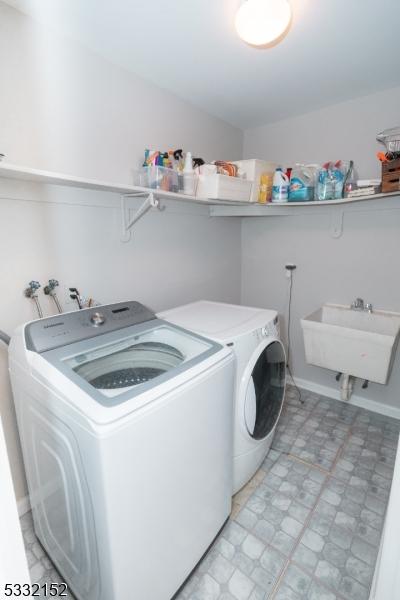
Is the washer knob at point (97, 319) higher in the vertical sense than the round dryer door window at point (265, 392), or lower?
higher

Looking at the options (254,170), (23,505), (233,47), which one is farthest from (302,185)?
(23,505)

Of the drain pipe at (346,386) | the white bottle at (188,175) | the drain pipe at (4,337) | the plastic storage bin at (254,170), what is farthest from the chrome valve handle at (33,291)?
the drain pipe at (346,386)

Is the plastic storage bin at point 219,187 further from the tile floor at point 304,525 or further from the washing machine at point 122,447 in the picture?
the tile floor at point 304,525

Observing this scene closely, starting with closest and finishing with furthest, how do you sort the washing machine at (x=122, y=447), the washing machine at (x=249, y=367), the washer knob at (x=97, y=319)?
the washing machine at (x=122, y=447) → the washer knob at (x=97, y=319) → the washing machine at (x=249, y=367)

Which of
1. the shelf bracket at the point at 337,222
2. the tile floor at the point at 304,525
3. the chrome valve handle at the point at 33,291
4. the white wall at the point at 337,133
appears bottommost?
the tile floor at the point at 304,525

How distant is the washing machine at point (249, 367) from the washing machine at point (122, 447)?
0.17 m

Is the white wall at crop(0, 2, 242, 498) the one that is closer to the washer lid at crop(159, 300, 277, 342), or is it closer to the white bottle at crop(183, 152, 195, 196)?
the white bottle at crop(183, 152, 195, 196)

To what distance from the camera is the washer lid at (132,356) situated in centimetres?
119

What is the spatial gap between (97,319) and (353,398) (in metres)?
2.43

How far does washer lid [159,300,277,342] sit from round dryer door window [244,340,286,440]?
0.18m

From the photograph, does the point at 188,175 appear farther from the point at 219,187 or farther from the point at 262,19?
the point at 262,19

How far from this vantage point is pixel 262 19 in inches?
50.7

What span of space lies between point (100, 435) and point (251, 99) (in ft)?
8.27

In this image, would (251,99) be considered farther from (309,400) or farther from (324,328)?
(309,400)
